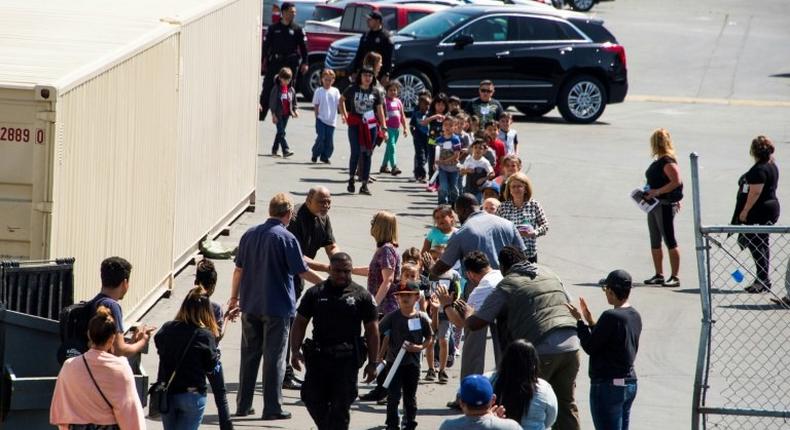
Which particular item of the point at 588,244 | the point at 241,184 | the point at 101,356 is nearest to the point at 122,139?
the point at 101,356

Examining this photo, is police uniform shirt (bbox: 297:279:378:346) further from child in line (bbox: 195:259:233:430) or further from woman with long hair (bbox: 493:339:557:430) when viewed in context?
woman with long hair (bbox: 493:339:557:430)

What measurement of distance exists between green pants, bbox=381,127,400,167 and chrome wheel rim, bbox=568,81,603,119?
6.19 m

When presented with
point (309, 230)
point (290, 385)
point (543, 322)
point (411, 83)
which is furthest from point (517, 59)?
point (543, 322)

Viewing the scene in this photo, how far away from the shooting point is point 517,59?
26.0 metres

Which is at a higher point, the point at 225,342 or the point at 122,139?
the point at 122,139

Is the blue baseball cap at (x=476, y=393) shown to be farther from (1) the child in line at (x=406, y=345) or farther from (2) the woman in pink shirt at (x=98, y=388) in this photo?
(1) the child in line at (x=406, y=345)

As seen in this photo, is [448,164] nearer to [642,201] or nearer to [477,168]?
[477,168]

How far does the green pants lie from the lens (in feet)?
67.3

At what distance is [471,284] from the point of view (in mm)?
11156

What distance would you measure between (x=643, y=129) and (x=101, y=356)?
19.7 m

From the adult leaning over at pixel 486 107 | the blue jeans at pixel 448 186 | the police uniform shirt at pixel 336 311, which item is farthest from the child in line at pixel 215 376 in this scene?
the adult leaning over at pixel 486 107

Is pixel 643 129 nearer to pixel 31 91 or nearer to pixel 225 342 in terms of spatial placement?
pixel 225 342

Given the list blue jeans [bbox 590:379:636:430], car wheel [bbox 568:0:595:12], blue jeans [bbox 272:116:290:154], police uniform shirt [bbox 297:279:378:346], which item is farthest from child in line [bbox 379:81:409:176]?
car wheel [bbox 568:0:595:12]

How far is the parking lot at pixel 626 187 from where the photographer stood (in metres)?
12.0
